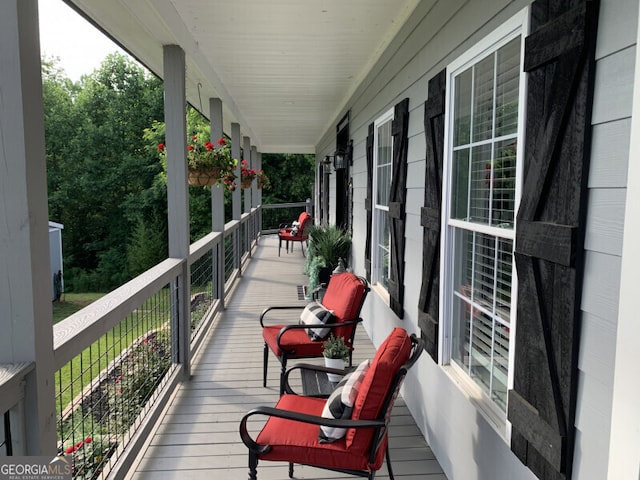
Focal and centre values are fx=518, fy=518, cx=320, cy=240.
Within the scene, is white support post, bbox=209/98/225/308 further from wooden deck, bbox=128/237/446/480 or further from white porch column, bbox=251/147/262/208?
white porch column, bbox=251/147/262/208

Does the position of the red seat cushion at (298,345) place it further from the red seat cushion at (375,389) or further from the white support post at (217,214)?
the white support post at (217,214)

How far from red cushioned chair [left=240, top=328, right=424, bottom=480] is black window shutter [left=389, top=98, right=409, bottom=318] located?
1.32 m

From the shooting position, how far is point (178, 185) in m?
3.77

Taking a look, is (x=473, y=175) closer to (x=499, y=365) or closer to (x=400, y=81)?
(x=499, y=365)

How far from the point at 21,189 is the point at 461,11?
191cm

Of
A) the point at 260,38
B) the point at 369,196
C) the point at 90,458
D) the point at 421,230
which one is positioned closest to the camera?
the point at 90,458

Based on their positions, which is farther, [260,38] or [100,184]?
[100,184]

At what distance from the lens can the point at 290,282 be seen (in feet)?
25.4

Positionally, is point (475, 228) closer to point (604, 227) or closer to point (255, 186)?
point (604, 227)

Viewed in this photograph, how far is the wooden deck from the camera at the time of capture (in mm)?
2520

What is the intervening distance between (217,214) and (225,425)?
3.39 m

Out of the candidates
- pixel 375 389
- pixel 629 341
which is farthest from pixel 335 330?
pixel 629 341

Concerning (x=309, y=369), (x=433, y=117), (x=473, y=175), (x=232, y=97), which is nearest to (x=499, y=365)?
(x=473, y=175)

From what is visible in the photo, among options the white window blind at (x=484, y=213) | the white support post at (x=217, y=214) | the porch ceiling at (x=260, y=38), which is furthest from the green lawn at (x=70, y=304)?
the white window blind at (x=484, y=213)
